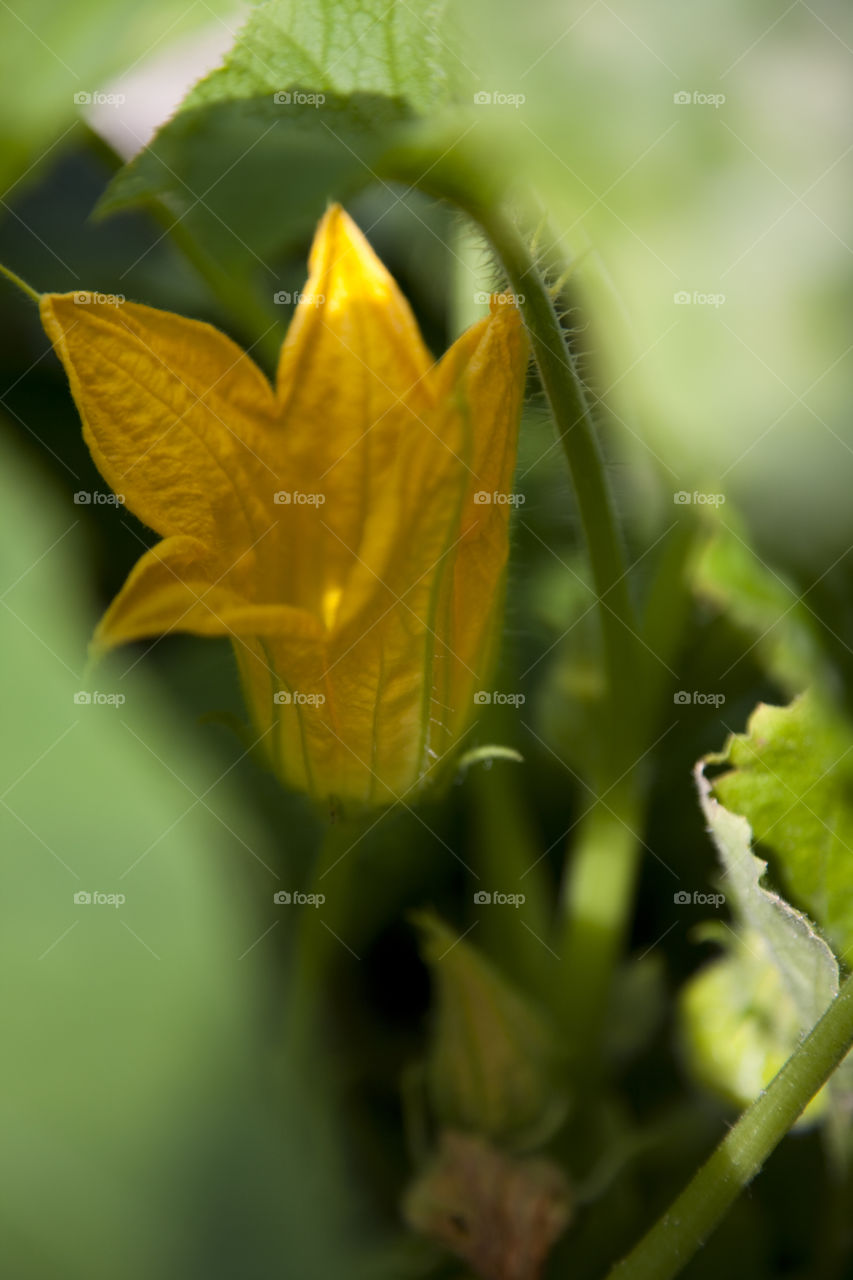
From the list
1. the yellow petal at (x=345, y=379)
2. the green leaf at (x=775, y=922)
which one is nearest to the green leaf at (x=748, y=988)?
the green leaf at (x=775, y=922)

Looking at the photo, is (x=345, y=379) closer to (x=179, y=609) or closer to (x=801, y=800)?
(x=179, y=609)

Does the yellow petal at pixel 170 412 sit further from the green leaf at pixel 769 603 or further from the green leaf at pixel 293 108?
the green leaf at pixel 769 603

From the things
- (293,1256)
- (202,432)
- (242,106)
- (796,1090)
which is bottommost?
(293,1256)

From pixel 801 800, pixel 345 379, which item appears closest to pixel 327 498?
pixel 345 379

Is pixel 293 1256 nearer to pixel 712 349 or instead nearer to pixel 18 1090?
pixel 18 1090

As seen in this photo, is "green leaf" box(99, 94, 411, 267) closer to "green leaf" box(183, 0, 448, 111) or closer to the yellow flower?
"green leaf" box(183, 0, 448, 111)

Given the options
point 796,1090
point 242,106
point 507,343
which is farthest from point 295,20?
point 796,1090

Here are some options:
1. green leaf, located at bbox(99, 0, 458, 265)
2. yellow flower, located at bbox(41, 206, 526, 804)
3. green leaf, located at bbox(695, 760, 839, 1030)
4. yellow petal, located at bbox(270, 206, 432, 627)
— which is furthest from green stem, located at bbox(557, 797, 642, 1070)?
green leaf, located at bbox(99, 0, 458, 265)
